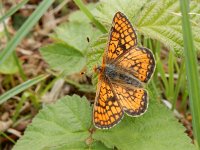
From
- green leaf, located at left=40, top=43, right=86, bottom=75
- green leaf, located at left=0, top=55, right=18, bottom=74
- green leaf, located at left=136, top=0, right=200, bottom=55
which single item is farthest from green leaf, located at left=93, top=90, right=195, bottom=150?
green leaf, located at left=0, top=55, right=18, bottom=74

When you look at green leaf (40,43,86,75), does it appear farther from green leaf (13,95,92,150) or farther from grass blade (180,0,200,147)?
grass blade (180,0,200,147)

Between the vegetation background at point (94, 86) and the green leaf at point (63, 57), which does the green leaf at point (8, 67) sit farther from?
the green leaf at point (63, 57)

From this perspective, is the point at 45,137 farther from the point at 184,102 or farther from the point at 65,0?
the point at 65,0

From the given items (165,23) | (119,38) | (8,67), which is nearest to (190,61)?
(119,38)

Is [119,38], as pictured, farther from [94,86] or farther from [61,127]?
[61,127]

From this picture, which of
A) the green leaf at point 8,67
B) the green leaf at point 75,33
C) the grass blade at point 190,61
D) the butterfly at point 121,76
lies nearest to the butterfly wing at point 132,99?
the butterfly at point 121,76

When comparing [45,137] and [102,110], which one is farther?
[45,137]

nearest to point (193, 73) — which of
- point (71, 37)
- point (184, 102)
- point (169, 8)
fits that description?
point (169, 8)
